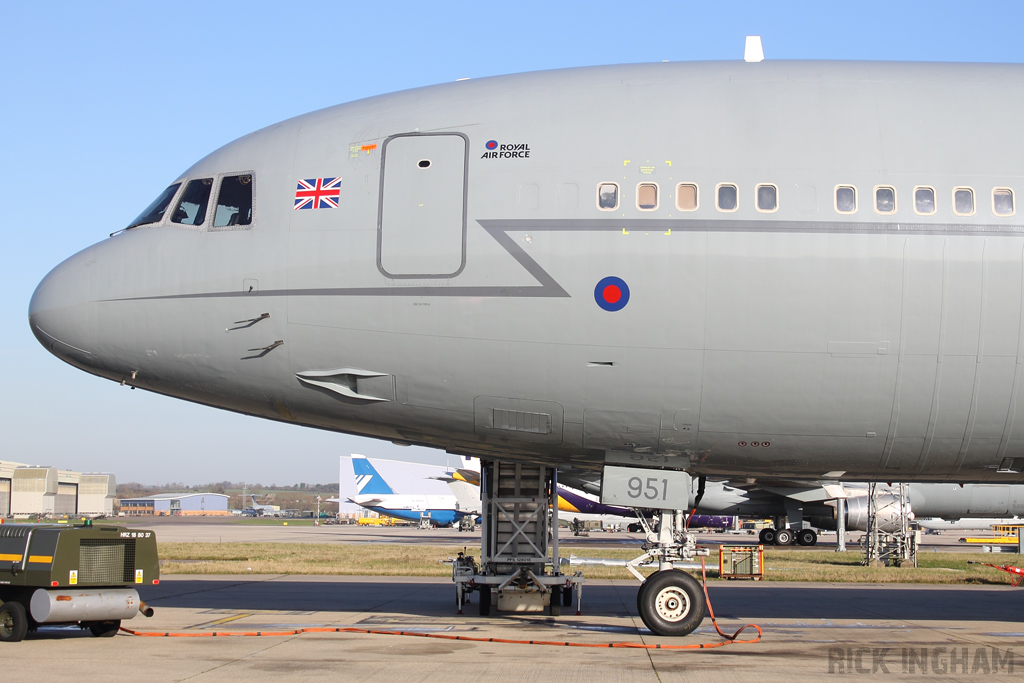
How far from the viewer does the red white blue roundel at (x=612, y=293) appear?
34.2 ft

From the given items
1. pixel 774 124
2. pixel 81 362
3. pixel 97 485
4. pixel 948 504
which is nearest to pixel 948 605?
pixel 774 124

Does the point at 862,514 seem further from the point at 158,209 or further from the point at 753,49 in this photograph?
the point at 158,209

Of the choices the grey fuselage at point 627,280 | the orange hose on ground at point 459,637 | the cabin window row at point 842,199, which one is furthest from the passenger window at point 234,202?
the orange hose on ground at point 459,637

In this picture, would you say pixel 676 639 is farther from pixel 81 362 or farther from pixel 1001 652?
pixel 81 362

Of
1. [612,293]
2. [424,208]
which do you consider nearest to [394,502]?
[424,208]

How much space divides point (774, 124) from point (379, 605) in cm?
1099

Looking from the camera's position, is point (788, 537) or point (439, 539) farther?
point (439, 539)

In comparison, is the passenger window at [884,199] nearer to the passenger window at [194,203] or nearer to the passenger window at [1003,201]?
the passenger window at [1003,201]

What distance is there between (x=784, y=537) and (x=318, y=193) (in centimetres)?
4068

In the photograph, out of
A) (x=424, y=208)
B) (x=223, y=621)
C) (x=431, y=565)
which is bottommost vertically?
(x=431, y=565)

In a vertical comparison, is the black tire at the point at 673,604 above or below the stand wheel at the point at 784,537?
above

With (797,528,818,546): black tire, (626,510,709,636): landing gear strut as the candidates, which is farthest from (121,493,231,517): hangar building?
(626,510,709,636): landing gear strut

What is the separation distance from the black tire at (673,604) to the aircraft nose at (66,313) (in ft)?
25.4

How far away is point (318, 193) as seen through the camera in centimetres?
1119
